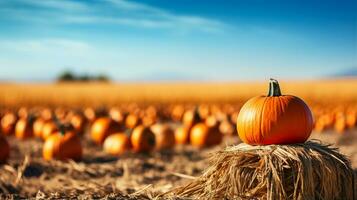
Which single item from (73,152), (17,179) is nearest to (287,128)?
(17,179)

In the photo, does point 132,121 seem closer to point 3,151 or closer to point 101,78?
point 3,151

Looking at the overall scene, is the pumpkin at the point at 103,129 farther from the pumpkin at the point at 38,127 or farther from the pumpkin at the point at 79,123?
the pumpkin at the point at 79,123

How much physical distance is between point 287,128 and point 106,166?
4303 mm

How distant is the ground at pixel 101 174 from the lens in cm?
611

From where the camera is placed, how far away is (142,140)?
10.9 metres

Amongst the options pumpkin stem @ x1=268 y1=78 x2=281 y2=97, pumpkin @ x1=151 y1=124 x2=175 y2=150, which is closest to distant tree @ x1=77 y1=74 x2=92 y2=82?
pumpkin @ x1=151 y1=124 x2=175 y2=150

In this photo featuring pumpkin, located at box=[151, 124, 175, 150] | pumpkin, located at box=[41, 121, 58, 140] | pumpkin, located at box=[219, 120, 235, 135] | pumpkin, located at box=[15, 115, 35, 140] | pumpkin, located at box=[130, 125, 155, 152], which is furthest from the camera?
pumpkin, located at box=[219, 120, 235, 135]

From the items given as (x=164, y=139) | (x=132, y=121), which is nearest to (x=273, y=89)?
(x=164, y=139)

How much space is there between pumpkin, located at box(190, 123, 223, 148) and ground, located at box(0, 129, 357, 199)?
0.75m

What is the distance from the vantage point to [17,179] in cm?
741

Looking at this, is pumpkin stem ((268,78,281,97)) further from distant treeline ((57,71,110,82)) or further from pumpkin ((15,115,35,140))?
distant treeline ((57,71,110,82))

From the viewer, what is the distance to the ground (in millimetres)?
6113

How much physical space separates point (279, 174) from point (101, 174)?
4020mm

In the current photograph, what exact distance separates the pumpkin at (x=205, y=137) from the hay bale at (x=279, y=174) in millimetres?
6788
